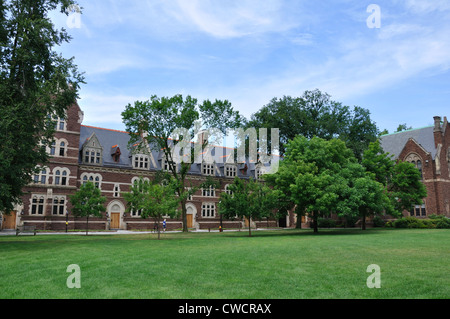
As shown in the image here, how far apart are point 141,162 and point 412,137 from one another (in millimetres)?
42468

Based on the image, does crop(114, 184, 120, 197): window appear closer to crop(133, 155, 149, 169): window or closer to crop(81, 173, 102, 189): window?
crop(81, 173, 102, 189): window

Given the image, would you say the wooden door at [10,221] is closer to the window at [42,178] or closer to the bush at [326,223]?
the window at [42,178]

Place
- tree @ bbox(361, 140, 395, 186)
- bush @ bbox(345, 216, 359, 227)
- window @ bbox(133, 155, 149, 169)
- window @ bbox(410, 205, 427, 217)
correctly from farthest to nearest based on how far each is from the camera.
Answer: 1. window @ bbox(410, 205, 427, 217)
2. bush @ bbox(345, 216, 359, 227)
3. window @ bbox(133, 155, 149, 169)
4. tree @ bbox(361, 140, 395, 186)

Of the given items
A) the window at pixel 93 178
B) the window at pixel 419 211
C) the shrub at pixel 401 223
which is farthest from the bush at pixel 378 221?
the window at pixel 93 178

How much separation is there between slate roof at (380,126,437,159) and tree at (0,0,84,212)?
47.0 m

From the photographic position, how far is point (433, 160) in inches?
2046

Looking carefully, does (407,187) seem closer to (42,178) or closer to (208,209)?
(208,209)

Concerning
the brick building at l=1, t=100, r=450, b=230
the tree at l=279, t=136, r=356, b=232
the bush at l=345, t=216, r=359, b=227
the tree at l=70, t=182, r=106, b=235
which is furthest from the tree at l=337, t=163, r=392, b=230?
the tree at l=70, t=182, r=106, b=235

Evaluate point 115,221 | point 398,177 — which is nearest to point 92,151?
point 115,221

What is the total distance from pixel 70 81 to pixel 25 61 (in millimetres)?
2534

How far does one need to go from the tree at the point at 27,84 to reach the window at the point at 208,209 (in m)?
32.2

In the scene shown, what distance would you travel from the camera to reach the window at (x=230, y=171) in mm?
54862

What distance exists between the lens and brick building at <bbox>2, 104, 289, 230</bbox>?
39.3m
